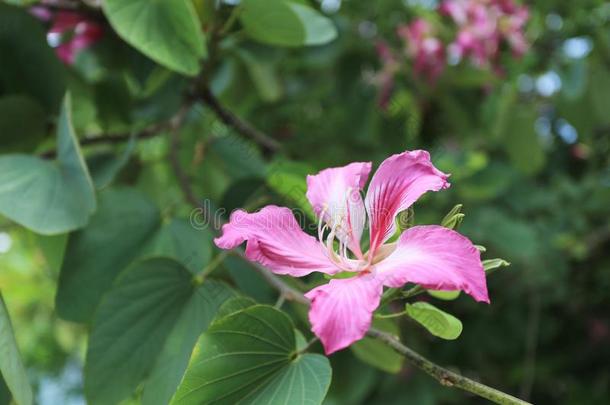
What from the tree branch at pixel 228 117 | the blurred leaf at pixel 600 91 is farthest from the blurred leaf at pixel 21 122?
the blurred leaf at pixel 600 91

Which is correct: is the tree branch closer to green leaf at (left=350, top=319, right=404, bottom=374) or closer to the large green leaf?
the large green leaf

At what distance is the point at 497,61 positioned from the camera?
204 cm

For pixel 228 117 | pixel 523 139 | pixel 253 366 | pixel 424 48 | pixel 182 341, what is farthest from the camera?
pixel 523 139

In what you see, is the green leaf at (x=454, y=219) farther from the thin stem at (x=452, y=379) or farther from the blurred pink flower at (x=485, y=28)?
the blurred pink flower at (x=485, y=28)

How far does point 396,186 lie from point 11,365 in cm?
42

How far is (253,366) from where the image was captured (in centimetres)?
66

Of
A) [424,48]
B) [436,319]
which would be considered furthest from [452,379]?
[424,48]

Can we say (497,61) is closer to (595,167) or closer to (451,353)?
(595,167)

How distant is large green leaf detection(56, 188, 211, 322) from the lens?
3.07 feet

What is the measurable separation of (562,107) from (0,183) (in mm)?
1720

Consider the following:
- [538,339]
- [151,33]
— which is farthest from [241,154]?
[538,339]

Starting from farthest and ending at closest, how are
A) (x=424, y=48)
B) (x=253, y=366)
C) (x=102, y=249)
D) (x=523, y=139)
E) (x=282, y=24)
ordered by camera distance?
1. (x=523, y=139)
2. (x=424, y=48)
3. (x=282, y=24)
4. (x=102, y=249)
5. (x=253, y=366)

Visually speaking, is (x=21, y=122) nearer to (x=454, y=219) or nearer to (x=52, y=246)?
(x=52, y=246)

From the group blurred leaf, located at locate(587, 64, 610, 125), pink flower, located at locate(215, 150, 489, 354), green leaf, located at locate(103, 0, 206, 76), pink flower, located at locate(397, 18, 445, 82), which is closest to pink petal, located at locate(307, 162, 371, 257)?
pink flower, located at locate(215, 150, 489, 354)
